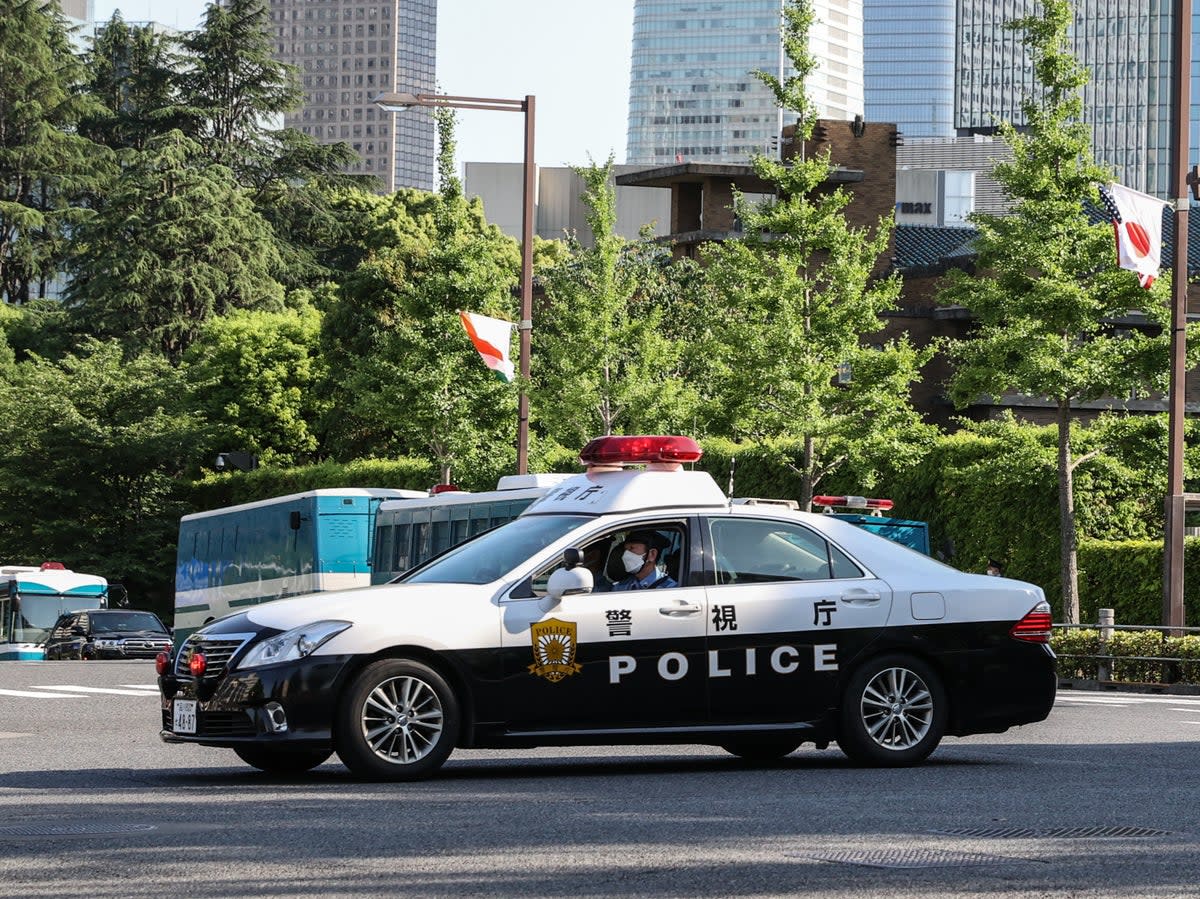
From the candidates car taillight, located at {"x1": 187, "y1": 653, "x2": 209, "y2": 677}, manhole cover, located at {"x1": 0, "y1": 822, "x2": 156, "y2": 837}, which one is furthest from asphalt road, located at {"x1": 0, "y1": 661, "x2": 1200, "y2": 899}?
car taillight, located at {"x1": 187, "y1": 653, "x2": 209, "y2": 677}

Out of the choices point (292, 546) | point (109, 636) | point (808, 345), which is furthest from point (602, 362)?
point (109, 636)

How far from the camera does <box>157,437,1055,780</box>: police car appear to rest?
11.0 meters

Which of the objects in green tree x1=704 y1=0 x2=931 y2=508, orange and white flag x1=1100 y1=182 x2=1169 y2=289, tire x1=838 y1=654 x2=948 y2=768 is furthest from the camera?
green tree x1=704 y1=0 x2=931 y2=508

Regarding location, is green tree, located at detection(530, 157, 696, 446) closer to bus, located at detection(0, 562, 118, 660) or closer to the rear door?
bus, located at detection(0, 562, 118, 660)

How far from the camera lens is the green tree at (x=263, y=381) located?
225 ft

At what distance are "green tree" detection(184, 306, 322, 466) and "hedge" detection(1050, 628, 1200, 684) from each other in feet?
140

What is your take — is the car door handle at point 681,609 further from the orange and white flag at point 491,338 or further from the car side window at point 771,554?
the orange and white flag at point 491,338

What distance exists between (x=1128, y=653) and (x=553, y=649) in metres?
18.3

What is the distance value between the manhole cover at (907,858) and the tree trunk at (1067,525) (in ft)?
74.3

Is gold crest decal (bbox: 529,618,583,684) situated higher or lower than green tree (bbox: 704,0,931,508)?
lower

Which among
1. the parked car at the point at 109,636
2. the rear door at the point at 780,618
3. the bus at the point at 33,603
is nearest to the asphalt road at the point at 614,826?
the rear door at the point at 780,618

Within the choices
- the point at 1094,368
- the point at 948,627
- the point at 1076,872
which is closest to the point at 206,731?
the point at 948,627

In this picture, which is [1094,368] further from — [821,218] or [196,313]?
[196,313]

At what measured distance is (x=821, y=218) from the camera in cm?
3625
